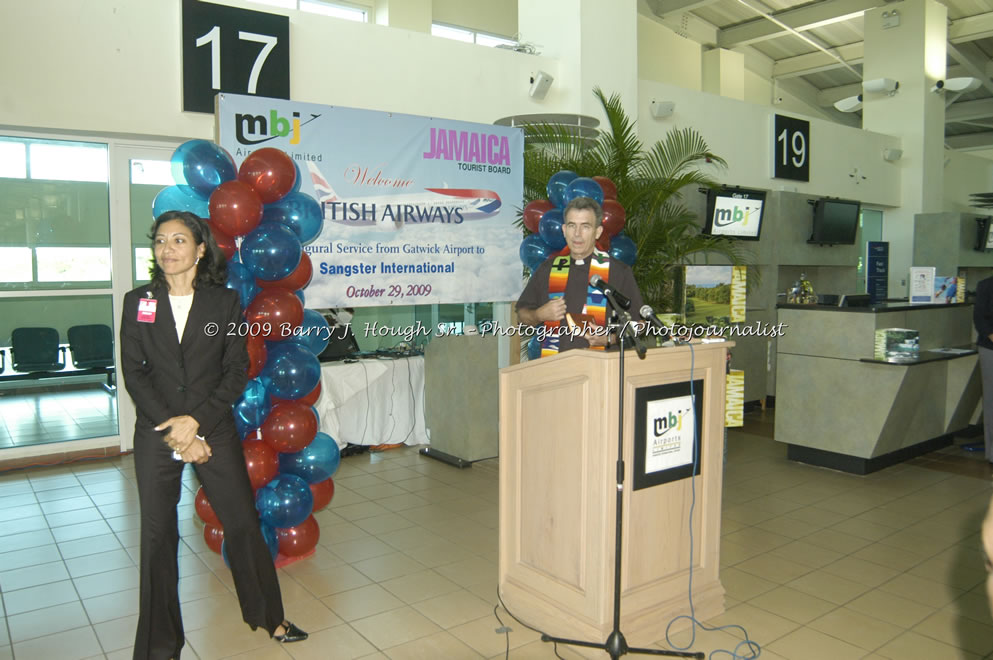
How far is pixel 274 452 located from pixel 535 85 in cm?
413

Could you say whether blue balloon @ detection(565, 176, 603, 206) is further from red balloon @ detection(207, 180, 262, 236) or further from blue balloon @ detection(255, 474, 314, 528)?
blue balloon @ detection(255, 474, 314, 528)

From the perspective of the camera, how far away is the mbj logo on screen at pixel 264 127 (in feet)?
13.6

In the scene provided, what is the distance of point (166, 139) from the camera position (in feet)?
17.7

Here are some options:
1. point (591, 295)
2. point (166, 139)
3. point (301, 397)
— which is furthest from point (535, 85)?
point (301, 397)

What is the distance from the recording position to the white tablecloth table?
19.0 feet

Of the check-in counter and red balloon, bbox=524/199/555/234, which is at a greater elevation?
red balloon, bbox=524/199/555/234

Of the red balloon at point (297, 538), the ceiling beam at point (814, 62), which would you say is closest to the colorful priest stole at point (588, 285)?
the red balloon at point (297, 538)

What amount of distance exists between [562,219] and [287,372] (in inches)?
80.0

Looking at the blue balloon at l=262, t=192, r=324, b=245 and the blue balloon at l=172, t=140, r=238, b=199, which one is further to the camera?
the blue balloon at l=262, t=192, r=324, b=245

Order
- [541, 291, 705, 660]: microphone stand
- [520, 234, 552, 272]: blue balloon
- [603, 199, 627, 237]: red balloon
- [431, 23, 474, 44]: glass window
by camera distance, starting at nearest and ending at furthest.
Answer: [541, 291, 705, 660]: microphone stand < [603, 199, 627, 237]: red balloon < [520, 234, 552, 272]: blue balloon < [431, 23, 474, 44]: glass window

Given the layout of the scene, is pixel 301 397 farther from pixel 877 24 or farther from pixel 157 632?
pixel 877 24

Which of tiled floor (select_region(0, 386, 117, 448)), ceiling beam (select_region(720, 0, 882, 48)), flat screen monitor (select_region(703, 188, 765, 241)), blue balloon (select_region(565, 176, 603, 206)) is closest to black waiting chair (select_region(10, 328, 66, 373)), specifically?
tiled floor (select_region(0, 386, 117, 448))

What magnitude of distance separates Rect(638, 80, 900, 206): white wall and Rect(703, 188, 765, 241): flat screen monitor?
433 mm

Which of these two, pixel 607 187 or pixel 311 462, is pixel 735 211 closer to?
pixel 607 187
